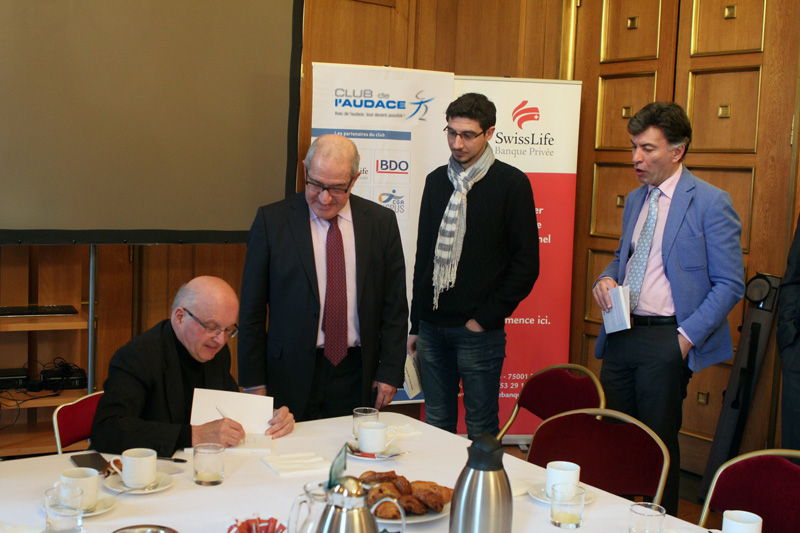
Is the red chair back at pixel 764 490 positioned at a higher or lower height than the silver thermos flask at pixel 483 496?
lower

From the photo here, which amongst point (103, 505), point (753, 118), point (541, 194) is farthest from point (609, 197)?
point (103, 505)

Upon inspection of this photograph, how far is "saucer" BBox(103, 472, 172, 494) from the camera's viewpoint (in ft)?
5.98

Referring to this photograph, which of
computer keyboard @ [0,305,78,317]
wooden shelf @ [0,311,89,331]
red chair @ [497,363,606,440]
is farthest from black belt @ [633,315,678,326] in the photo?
computer keyboard @ [0,305,78,317]

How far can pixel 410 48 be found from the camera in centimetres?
553

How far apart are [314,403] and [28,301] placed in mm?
2291

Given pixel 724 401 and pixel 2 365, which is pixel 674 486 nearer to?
pixel 724 401

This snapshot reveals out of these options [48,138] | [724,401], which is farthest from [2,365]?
[724,401]

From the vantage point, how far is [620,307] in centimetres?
304

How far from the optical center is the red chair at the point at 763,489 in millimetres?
1964

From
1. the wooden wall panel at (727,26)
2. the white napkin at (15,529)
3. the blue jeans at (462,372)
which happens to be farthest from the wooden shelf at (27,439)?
the wooden wall panel at (727,26)

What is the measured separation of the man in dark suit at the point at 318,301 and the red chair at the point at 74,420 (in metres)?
0.58

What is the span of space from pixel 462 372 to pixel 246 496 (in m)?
1.71

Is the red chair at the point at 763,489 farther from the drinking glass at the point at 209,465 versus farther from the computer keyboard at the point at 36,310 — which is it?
the computer keyboard at the point at 36,310

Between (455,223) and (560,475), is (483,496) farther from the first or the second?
(455,223)
